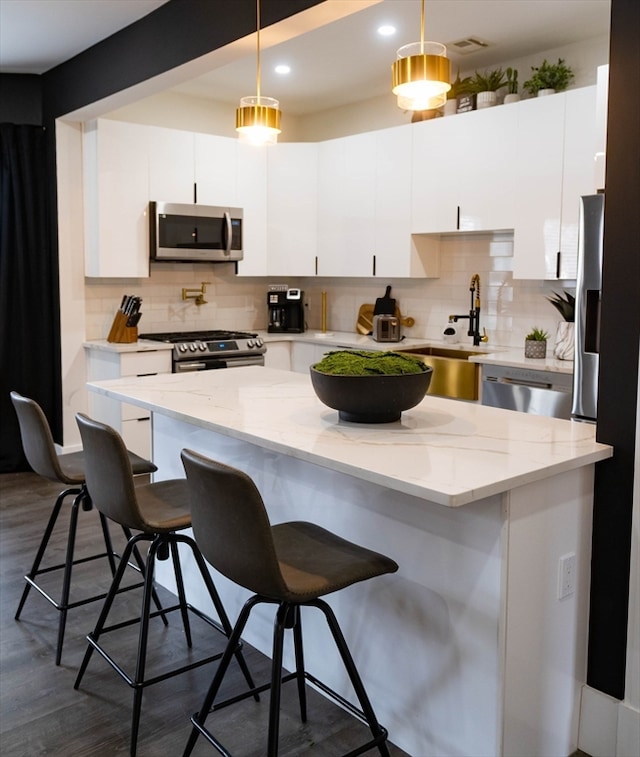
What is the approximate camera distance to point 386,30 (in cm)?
429

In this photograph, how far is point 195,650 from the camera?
9.36ft

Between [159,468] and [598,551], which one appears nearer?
[598,551]

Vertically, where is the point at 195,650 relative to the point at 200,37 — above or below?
below

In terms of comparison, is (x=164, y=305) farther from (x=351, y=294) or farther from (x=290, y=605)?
(x=290, y=605)

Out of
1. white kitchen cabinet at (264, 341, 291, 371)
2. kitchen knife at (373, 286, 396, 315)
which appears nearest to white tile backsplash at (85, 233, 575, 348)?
kitchen knife at (373, 286, 396, 315)

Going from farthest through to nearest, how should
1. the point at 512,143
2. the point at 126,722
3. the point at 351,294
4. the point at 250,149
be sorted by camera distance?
the point at 351,294 < the point at 250,149 < the point at 512,143 < the point at 126,722

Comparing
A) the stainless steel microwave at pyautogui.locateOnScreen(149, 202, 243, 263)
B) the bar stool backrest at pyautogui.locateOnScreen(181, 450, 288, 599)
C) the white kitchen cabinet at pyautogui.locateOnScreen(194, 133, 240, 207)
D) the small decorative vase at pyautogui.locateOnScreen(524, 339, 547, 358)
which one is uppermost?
the white kitchen cabinet at pyautogui.locateOnScreen(194, 133, 240, 207)

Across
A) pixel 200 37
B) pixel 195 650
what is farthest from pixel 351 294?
pixel 195 650

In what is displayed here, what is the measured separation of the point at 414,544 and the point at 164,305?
420cm

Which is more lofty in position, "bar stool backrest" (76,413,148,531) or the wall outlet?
"bar stool backrest" (76,413,148,531)

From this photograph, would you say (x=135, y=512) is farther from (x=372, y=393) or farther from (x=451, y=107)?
(x=451, y=107)

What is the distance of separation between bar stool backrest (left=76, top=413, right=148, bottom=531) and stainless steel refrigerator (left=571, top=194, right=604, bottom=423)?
1.74m

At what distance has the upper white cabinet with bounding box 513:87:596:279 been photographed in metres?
4.09

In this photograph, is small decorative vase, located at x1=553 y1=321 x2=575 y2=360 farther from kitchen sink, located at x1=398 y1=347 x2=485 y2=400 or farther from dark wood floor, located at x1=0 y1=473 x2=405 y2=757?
dark wood floor, located at x1=0 y1=473 x2=405 y2=757
